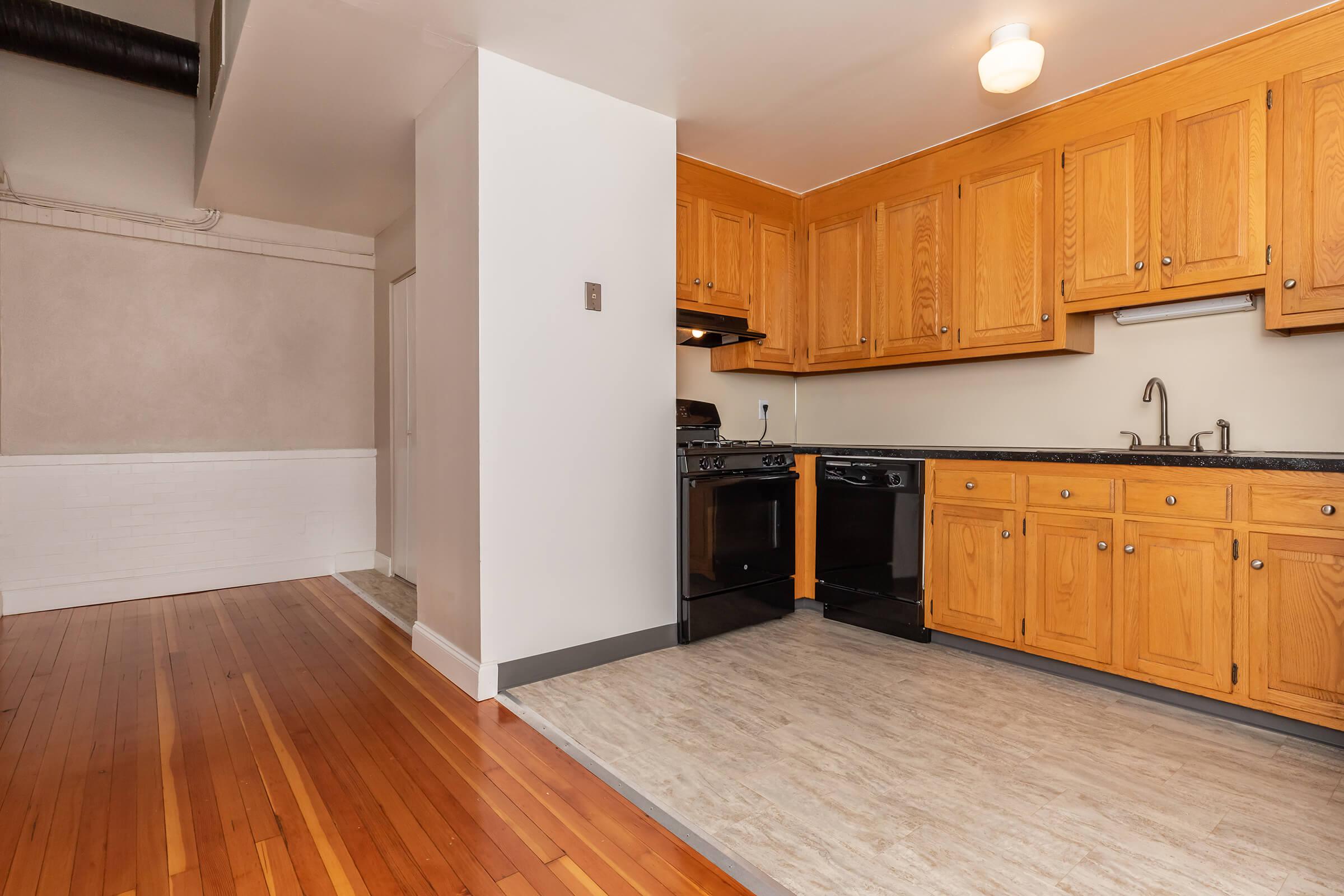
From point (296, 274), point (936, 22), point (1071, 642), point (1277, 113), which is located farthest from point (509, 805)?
point (296, 274)

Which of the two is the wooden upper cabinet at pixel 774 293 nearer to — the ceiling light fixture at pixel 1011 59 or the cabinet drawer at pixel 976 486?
the cabinet drawer at pixel 976 486

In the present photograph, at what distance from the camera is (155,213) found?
4.19 meters

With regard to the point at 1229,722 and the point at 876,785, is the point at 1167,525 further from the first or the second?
the point at 876,785

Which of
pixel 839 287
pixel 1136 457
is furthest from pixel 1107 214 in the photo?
pixel 839 287

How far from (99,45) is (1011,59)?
4660 mm

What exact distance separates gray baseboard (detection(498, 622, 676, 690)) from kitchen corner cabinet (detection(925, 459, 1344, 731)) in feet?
4.54

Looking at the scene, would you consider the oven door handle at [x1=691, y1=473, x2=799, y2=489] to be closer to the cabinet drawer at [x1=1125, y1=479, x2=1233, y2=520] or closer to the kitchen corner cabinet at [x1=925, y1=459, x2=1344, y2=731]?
the kitchen corner cabinet at [x1=925, y1=459, x2=1344, y2=731]

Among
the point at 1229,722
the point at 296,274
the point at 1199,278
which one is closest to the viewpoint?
the point at 1229,722

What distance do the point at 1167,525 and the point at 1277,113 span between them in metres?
1.68

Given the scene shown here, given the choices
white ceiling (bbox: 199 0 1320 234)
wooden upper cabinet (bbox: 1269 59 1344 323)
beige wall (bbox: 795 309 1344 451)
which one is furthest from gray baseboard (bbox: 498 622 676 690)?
wooden upper cabinet (bbox: 1269 59 1344 323)

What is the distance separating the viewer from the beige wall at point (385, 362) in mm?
4660

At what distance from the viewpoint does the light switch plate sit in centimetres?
296

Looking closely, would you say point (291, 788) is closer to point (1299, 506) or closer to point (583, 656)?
point (583, 656)

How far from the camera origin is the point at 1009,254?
3.33m
